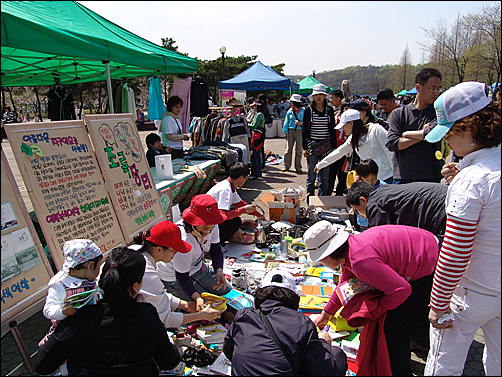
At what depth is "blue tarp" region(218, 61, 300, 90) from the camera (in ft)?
38.0

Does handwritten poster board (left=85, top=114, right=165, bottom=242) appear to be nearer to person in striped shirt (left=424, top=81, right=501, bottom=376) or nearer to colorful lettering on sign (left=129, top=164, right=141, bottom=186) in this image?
colorful lettering on sign (left=129, top=164, right=141, bottom=186)

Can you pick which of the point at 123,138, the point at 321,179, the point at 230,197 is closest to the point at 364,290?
the point at 230,197

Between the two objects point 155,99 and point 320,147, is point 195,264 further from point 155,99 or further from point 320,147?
point 155,99

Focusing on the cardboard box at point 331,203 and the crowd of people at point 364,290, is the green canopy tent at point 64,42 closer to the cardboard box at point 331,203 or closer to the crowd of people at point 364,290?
the crowd of people at point 364,290

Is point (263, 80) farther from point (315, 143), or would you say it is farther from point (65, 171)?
point (65, 171)

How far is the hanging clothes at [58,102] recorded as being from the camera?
627 centimetres

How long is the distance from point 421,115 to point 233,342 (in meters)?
2.78

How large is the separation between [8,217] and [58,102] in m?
4.79

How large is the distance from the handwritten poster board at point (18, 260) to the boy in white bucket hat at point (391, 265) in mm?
2043

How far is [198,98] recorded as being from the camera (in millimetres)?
7605

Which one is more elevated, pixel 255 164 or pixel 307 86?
pixel 307 86

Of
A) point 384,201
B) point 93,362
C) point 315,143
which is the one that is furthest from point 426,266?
point 315,143

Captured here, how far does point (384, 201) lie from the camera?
101 inches

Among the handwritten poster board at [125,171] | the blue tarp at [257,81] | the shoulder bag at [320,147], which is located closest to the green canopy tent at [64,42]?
the handwritten poster board at [125,171]
